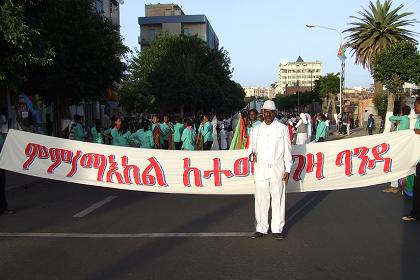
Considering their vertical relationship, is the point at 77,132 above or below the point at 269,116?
below

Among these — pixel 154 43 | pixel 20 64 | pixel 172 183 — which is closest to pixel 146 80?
pixel 154 43

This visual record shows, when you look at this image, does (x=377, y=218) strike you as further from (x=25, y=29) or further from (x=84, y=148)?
(x=25, y=29)

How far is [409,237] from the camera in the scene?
23.3 feet

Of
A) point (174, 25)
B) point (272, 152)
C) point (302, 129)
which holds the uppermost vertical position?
point (174, 25)

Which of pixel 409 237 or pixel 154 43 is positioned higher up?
pixel 154 43

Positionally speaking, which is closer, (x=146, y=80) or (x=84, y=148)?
(x=84, y=148)

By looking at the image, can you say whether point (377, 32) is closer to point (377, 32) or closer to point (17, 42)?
point (377, 32)

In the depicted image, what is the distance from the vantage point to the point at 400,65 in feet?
110

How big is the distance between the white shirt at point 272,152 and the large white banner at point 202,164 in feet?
4.36

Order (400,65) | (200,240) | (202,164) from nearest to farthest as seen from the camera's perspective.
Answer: (200,240), (202,164), (400,65)

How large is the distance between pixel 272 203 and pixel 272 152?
69cm

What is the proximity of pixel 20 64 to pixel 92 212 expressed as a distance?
4090 millimetres

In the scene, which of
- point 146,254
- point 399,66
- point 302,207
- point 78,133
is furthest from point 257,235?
point 399,66

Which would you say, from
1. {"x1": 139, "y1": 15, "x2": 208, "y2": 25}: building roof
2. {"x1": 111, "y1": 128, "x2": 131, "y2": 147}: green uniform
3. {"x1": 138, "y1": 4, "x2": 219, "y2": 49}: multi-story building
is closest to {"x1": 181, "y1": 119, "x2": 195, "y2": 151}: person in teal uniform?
{"x1": 111, "y1": 128, "x2": 131, "y2": 147}: green uniform
